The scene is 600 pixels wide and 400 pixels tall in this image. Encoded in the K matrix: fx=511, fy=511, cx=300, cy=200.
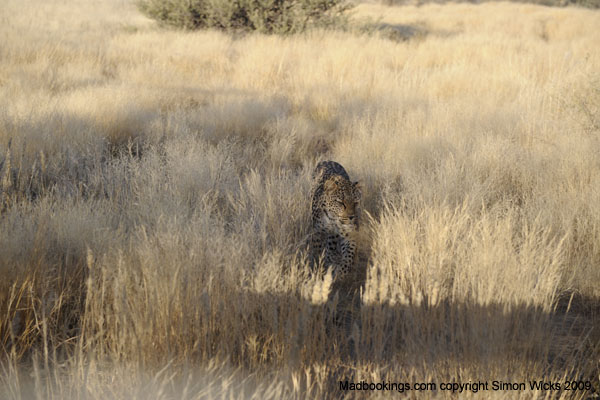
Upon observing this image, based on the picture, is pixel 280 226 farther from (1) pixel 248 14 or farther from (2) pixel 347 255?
(1) pixel 248 14

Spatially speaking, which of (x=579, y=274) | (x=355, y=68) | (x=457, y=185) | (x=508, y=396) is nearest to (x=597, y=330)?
(x=579, y=274)

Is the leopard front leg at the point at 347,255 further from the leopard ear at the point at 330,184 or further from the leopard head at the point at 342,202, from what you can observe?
the leopard ear at the point at 330,184

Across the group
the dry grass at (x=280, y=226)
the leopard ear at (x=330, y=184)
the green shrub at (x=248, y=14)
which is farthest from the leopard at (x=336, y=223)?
the green shrub at (x=248, y=14)

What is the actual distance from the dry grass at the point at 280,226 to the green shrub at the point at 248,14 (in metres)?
5.41

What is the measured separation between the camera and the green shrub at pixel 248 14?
601 inches

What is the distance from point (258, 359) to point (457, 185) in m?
2.73

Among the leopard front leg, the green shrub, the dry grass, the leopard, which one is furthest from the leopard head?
the green shrub

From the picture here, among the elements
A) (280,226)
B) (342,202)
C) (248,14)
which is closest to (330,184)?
(342,202)

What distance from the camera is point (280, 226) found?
4027mm

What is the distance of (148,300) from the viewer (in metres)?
2.54

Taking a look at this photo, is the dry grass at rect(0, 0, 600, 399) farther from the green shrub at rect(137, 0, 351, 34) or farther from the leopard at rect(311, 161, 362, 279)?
the green shrub at rect(137, 0, 351, 34)

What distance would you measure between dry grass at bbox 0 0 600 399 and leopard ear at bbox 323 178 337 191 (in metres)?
0.38

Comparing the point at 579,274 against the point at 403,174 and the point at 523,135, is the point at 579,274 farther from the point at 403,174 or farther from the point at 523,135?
the point at 523,135

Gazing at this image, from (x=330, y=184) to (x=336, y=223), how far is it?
31cm
